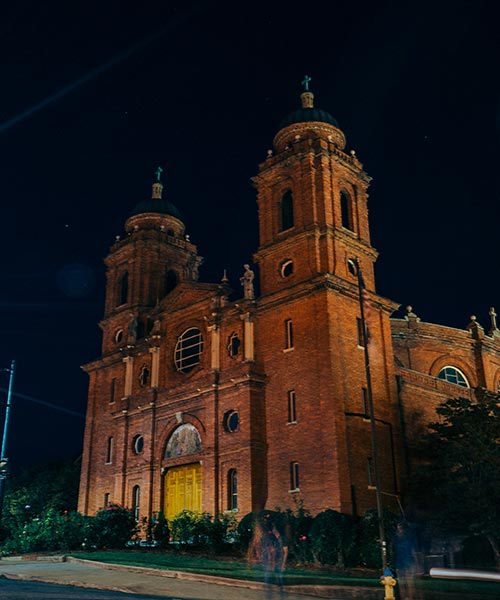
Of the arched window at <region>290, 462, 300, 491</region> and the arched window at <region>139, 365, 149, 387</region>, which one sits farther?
the arched window at <region>139, 365, 149, 387</region>

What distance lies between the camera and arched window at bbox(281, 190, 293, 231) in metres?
40.5

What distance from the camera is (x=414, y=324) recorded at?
163 feet

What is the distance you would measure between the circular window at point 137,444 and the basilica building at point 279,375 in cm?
9

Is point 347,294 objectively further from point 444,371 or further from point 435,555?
point 444,371

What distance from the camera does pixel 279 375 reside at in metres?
36.2

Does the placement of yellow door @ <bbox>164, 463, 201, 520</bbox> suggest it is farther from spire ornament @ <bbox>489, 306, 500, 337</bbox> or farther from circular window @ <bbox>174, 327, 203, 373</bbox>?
spire ornament @ <bbox>489, 306, 500, 337</bbox>

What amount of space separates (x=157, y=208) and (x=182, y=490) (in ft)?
74.2

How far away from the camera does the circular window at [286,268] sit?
38.7m

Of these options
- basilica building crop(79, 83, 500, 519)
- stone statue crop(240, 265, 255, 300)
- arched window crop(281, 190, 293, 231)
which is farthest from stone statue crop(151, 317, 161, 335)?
arched window crop(281, 190, 293, 231)

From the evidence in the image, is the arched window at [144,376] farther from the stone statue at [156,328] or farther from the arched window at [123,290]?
the arched window at [123,290]

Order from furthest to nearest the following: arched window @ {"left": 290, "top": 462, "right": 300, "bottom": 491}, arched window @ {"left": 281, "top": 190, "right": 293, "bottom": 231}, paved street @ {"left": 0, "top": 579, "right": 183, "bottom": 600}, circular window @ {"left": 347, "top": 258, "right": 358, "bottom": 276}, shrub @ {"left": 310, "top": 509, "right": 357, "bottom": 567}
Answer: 1. arched window @ {"left": 281, "top": 190, "right": 293, "bottom": 231}
2. circular window @ {"left": 347, "top": 258, "right": 358, "bottom": 276}
3. arched window @ {"left": 290, "top": 462, "right": 300, "bottom": 491}
4. shrub @ {"left": 310, "top": 509, "right": 357, "bottom": 567}
5. paved street @ {"left": 0, "top": 579, "right": 183, "bottom": 600}

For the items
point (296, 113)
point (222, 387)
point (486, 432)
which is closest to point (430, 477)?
point (486, 432)

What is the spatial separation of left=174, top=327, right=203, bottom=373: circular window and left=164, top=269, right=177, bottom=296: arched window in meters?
7.99

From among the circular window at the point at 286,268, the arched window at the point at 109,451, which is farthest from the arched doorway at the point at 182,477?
the circular window at the point at 286,268
